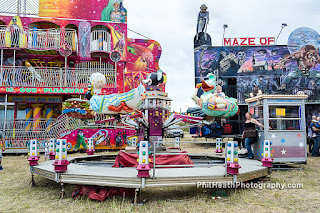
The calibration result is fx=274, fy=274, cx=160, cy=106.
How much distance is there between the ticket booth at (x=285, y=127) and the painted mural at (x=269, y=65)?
18.4m

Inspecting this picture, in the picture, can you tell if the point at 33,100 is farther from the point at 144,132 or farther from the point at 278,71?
the point at 278,71

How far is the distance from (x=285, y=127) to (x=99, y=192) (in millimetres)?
7174

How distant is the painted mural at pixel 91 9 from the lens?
2106cm

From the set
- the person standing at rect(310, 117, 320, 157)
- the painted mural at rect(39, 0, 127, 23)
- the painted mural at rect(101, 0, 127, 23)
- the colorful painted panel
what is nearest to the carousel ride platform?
the person standing at rect(310, 117, 320, 157)

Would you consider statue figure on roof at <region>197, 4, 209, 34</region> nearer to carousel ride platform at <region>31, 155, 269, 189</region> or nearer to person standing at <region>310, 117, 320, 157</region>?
person standing at <region>310, 117, 320, 157</region>

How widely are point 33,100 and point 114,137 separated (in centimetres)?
607

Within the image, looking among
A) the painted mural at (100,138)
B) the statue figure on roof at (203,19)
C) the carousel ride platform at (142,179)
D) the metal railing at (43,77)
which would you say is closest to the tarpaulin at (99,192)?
the carousel ride platform at (142,179)

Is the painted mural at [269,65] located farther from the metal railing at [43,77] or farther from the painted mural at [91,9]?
the metal railing at [43,77]

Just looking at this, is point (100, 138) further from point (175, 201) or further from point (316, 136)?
point (316, 136)

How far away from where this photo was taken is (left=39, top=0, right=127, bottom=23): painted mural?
2106 cm

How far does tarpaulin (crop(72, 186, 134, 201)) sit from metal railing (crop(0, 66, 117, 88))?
1217 centimetres

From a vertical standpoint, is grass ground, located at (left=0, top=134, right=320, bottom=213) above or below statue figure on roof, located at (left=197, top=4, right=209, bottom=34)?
below

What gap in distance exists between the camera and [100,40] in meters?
20.4

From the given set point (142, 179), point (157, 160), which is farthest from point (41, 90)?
point (142, 179)
